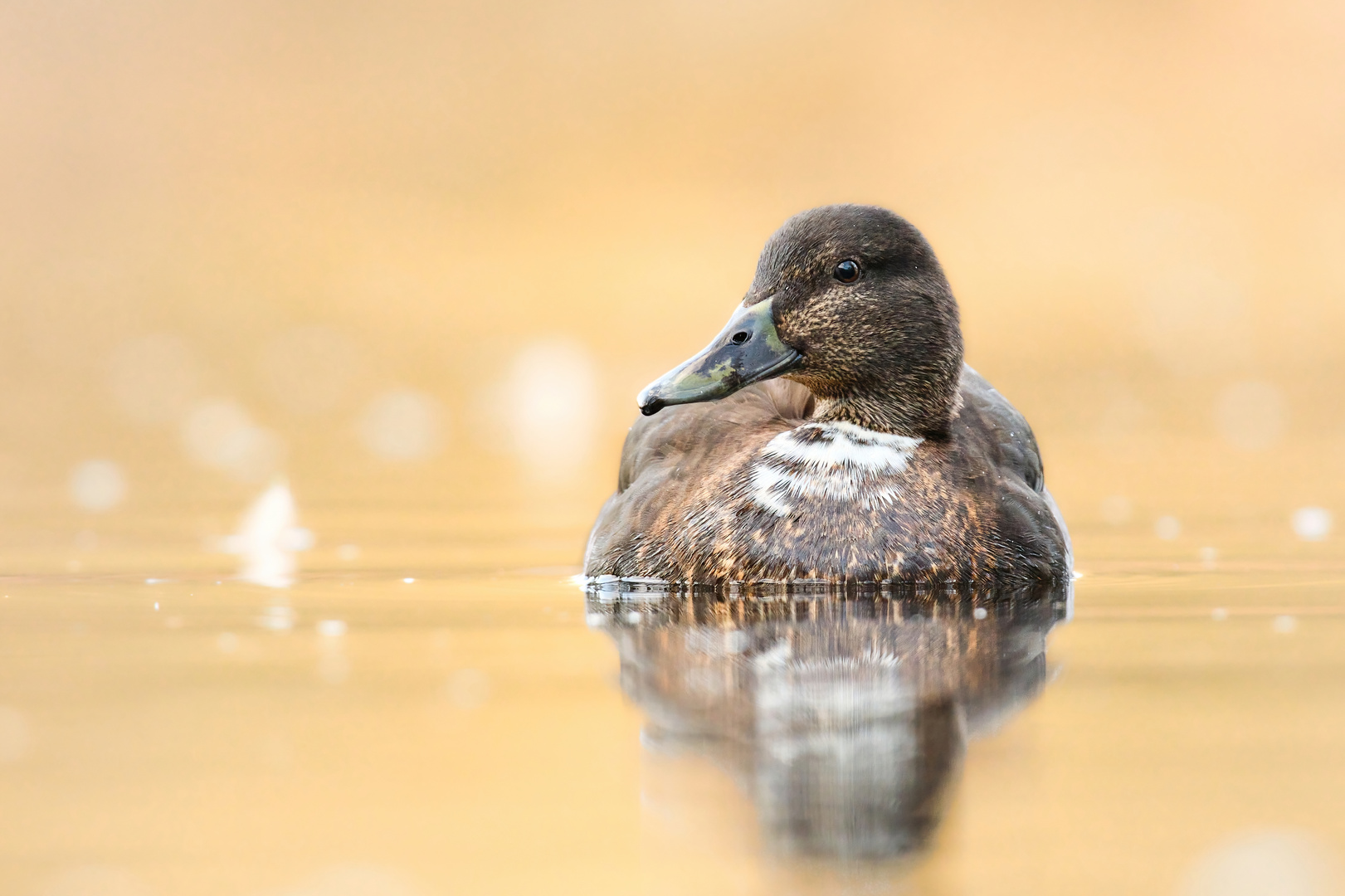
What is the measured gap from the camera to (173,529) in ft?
30.1

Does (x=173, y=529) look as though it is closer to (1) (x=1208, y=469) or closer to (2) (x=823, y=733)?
(2) (x=823, y=733)

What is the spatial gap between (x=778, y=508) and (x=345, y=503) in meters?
4.47

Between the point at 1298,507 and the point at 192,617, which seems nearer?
the point at 192,617

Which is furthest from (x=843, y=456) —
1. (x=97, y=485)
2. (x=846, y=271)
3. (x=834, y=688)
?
(x=97, y=485)

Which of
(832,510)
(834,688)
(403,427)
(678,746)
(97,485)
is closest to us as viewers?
(678,746)

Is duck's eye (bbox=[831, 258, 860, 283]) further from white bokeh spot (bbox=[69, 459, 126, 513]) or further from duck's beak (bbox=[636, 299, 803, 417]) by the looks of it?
white bokeh spot (bbox=[69, 459, 126, 513])

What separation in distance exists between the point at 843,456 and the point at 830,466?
0.08m

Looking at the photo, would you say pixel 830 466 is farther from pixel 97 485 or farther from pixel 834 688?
pixel 97 485

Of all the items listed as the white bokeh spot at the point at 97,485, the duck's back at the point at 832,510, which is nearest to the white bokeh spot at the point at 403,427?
the white bokeh spot at the point at 97,485

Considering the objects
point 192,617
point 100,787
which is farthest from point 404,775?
point 192,617

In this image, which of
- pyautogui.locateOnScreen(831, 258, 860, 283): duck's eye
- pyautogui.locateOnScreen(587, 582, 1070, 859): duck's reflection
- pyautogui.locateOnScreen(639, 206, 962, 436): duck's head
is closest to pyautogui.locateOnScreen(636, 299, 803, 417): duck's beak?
pyautogui.locateOnScreen(639, 206, 962, 436): duck's head

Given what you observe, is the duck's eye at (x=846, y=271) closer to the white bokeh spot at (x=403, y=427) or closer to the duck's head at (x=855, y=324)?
the duck's head at (x=855, y=324)

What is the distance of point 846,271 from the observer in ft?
22.5

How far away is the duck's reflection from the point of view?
11.7ft
